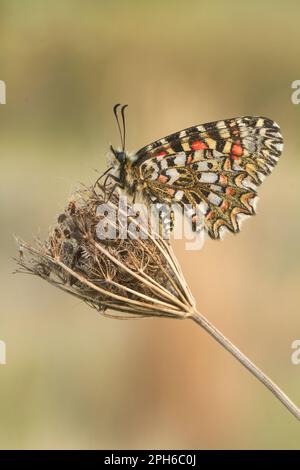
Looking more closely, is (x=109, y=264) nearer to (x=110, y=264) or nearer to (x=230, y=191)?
(x=110, y=264)

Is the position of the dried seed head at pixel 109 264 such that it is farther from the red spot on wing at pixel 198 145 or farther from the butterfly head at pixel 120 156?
the red spot on wing at pixel 198 145

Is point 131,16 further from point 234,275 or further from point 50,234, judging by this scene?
Result: point 50,234

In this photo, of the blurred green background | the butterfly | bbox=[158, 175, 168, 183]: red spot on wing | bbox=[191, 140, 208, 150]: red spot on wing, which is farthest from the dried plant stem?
the blurred green background

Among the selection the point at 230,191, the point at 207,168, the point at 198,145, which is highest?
the point at 198,145

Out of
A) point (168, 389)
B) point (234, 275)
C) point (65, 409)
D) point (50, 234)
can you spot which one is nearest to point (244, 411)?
point (168, 389)

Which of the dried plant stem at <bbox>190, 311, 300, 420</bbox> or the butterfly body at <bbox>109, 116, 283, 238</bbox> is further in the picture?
the butterfly body at <bbox>109, 116, 283, 238</bbox>

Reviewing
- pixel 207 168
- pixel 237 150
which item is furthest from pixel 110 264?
pixel 237 150

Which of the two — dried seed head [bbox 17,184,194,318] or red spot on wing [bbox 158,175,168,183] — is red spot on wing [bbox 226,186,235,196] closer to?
red spot on wing [bbox 158,175,168,183]
